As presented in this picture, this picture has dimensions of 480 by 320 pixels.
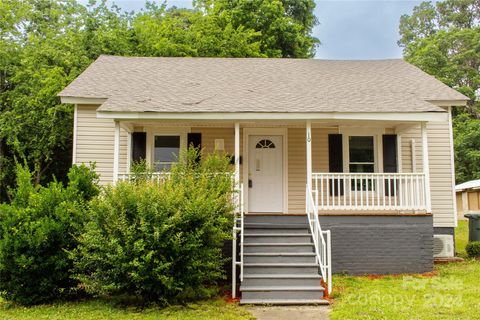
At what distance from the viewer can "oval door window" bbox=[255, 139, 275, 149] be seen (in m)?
10.7

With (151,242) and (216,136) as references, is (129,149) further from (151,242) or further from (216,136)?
(151,242)

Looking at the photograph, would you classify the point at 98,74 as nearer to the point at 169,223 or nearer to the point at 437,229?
the point at 169,223

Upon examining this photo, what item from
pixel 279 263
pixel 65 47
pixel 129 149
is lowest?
pixel 279 263

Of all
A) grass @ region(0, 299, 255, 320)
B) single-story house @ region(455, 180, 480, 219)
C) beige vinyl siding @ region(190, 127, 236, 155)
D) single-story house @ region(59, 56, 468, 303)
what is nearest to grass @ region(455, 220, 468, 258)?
single-story house @ region(59, 56, 468, 303)

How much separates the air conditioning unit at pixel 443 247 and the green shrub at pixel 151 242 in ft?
20.1

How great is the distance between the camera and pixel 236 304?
6.64 meters

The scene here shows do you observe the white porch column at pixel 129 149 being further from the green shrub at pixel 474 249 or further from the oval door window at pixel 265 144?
the green shrub at pixel 474 249

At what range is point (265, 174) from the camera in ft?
34.9

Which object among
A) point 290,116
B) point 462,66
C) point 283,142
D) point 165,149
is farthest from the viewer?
point 462,66

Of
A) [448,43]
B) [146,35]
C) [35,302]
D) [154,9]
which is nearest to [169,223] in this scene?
[35,302]

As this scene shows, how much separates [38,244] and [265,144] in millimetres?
5943

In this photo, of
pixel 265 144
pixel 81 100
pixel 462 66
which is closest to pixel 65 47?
pixel 81 100

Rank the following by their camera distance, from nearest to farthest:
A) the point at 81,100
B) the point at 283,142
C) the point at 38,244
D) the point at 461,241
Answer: the point at 38,244 < the point at 81,100 < the point at 283,142 < the point at 461,241

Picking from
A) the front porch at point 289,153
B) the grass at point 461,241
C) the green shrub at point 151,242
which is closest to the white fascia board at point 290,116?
the front porch at point 289,153
